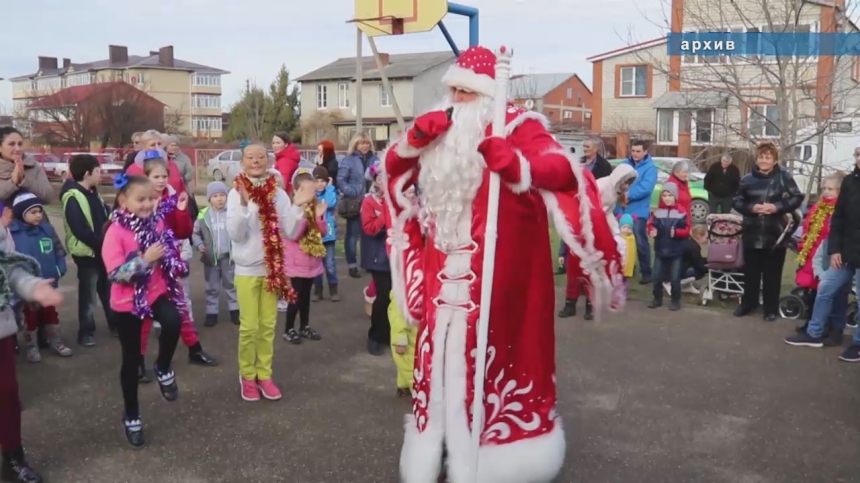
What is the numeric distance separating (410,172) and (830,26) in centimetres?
1059

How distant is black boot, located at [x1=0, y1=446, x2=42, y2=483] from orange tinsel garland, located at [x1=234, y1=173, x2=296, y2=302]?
174 centimetres

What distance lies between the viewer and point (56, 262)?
6.57 m

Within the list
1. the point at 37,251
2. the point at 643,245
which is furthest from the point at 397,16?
the point at 37,251

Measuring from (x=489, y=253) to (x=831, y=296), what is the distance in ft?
16.4

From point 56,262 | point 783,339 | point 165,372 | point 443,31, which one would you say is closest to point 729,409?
point 783,339

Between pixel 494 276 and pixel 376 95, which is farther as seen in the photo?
pixel 376 95

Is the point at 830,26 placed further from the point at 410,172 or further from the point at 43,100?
the point at 43,100

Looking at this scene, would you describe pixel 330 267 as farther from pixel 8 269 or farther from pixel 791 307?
pixel 8 269

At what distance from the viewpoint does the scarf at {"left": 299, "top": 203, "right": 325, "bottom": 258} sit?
272 inches

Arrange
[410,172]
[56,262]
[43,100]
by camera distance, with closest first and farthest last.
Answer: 1. [410,172]
2. [56,262]
3. [43,100]

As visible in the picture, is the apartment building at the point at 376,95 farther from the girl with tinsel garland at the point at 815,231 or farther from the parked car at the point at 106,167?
the girl with tinsel garland at the point at 815,231

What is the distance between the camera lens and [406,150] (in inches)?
133

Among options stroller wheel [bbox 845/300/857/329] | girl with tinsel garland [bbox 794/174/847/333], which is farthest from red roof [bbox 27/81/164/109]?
stroller wheel [bbox 845/300/857/329]

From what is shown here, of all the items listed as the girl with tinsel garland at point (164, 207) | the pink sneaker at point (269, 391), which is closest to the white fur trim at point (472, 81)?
the girl with tinsel garland at point (164, 207)
